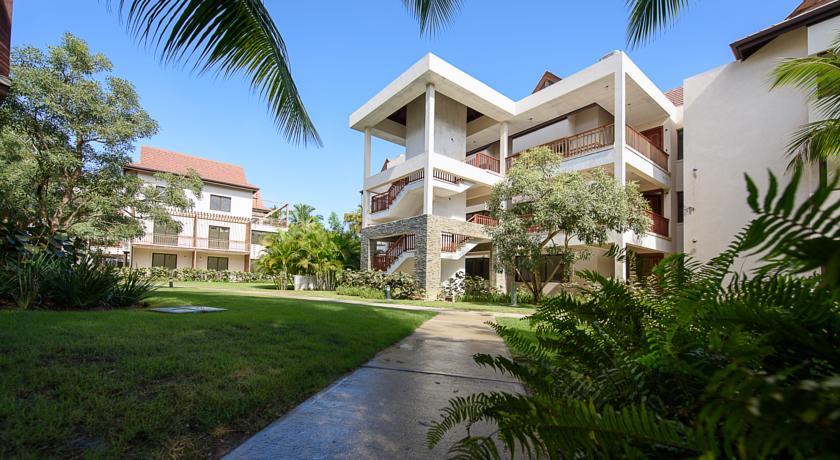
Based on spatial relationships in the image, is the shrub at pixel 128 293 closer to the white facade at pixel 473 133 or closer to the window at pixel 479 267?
the white facade at pixel 473 133

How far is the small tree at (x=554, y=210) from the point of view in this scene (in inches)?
480

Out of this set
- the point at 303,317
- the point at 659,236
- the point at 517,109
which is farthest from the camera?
the point at 517,109

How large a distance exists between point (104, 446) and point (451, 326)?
6.08m

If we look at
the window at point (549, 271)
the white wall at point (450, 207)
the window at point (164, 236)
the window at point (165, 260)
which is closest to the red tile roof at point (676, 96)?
the window at point (549, 271)

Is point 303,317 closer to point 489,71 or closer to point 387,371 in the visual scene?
point 387,371

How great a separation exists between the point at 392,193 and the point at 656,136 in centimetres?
1237

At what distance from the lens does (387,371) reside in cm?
392

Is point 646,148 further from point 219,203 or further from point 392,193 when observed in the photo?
point 219,203

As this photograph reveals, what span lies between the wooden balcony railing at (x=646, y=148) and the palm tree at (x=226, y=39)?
14704 millimetres

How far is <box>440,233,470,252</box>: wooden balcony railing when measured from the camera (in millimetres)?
17125

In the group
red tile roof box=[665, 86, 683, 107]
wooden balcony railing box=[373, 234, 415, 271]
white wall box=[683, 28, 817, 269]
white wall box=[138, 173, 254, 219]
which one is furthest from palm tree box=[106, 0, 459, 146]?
white wall box=[138, 173, 254, 219]

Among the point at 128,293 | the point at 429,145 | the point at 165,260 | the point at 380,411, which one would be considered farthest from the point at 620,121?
the point at 165,260

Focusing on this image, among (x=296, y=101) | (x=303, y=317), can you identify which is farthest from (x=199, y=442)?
(x=303, y=317)

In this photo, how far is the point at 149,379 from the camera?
2914mm
